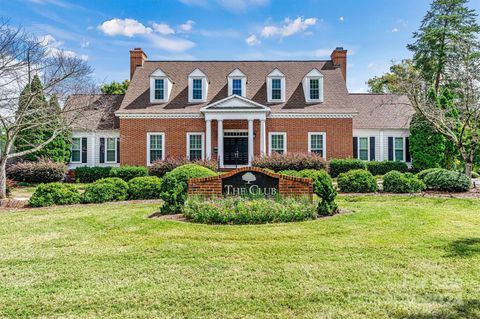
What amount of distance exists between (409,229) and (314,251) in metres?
2.73

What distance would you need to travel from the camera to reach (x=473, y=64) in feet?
47.6

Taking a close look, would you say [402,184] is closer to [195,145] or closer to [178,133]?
[195,145]

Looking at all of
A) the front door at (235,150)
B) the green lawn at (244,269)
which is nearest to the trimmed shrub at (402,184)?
the green lawn at (244,269)

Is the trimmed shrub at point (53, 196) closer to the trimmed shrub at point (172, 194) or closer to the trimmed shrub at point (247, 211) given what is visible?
the trimmed shrub at point (172, 194)

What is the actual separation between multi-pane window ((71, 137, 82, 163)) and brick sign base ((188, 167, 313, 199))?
17.9 meters

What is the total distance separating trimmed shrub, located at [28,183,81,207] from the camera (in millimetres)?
11151

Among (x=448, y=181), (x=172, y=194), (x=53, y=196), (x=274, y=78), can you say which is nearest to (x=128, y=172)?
(x=53, y=196)

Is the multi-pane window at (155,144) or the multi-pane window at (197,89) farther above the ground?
the multi-pane window at (197,89)

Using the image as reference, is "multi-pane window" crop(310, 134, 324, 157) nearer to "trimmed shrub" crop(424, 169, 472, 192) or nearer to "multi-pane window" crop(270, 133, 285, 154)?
"multi-pane window" crop(270, 133, 285, 154)

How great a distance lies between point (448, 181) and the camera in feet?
42.0

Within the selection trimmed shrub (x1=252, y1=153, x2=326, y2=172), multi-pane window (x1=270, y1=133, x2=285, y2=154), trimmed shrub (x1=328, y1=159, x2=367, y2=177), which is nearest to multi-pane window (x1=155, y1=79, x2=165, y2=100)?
multi-pane window (x1=270, y1=133, x2=285, y2=154)

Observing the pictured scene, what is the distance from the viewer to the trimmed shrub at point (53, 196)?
36.6 ft

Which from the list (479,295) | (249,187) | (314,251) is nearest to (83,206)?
(249,187)

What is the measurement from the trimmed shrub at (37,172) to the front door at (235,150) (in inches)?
400
